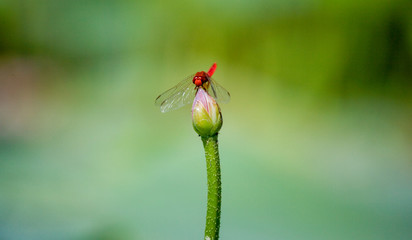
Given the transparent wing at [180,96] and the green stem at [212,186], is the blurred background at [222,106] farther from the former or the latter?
the green stem at [212,186]

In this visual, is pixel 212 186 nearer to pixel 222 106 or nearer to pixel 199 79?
pixel 199 79

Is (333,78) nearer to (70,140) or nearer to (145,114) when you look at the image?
(145,114)

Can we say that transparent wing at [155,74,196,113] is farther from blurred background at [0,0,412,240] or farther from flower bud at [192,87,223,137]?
blurred background at [0,0,412,240]

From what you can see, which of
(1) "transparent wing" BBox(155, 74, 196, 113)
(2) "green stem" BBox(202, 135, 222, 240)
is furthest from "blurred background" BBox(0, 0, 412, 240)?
(2) "green stem" BBox(202, 135, 222, 240)

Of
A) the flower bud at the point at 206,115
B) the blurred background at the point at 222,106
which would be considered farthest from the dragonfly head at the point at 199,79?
the blurred background at the point at 222,106

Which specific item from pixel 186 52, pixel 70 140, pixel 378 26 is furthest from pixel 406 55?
pixel 70 140

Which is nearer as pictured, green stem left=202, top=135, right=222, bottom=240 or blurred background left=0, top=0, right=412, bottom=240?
green stem left=202, top=135, right=222, bottom=240
